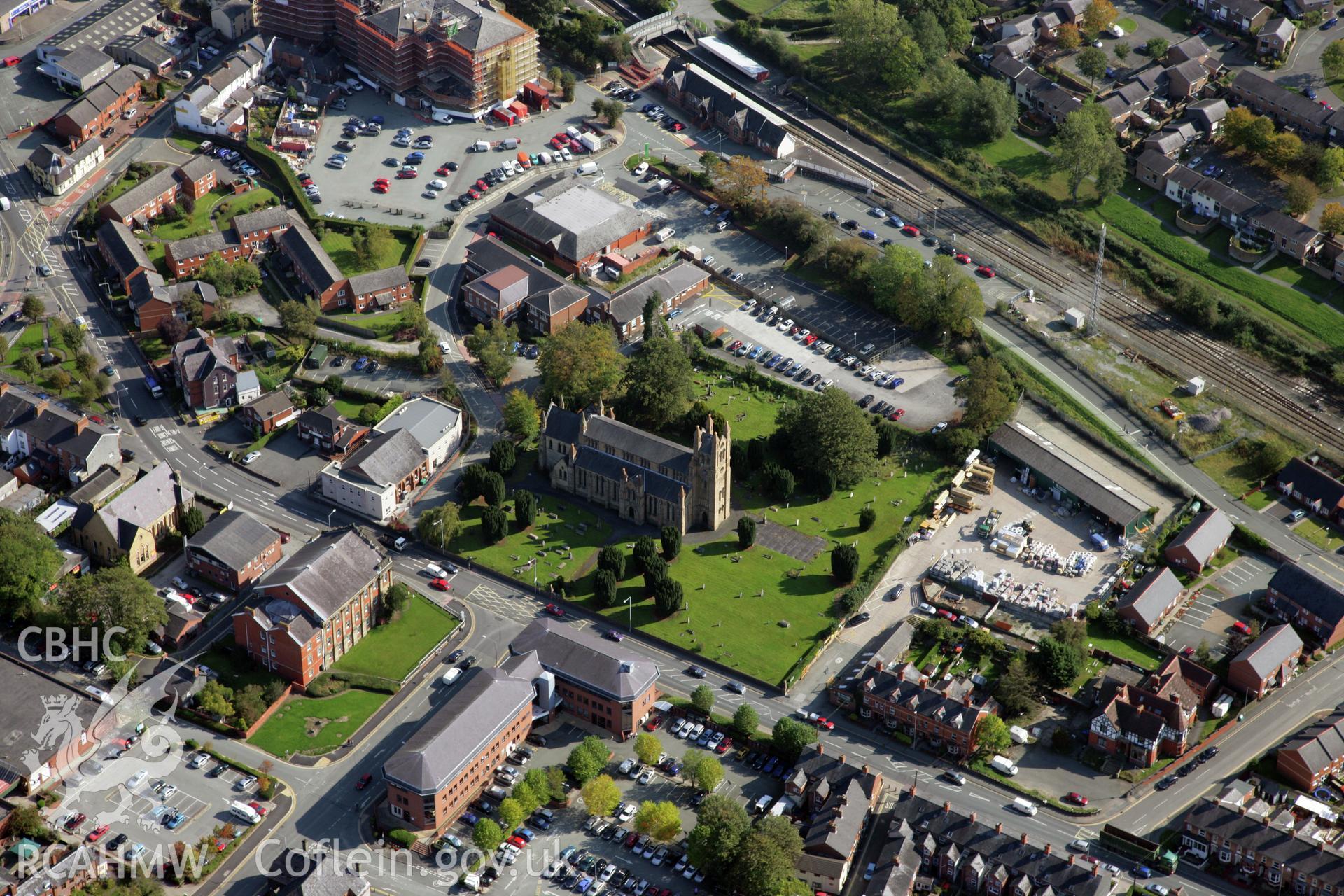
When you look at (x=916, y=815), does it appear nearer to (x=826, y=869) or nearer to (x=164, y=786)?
(x=826, y=869)

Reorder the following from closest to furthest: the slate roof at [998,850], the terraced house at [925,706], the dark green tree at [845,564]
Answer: the slate roof at [998,850], the terraced house at [925,706], the dark green tree at [845,564]

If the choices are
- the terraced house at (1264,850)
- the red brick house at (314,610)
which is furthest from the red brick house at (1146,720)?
the red brick house at (314,610)

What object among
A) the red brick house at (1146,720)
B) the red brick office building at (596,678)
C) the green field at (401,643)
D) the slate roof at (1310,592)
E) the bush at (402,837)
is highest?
the slate roof at (1310,592)

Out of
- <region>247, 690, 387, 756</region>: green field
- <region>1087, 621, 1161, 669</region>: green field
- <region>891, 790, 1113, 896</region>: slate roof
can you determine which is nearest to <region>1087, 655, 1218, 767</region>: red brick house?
<region>1087, 621, 1161, 669</region>: green field

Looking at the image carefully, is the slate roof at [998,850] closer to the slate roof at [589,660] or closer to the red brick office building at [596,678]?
the red brick office building at [596,678]

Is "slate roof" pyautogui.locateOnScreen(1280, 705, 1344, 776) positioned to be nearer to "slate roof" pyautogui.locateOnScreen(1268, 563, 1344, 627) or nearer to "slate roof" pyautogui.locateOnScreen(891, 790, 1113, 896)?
"slate roof" pyautogui.locateOnScreen(1268, 563, 1344, 627)

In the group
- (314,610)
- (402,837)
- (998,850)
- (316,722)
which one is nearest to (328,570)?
(314,610)

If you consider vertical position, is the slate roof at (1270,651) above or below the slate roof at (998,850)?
above

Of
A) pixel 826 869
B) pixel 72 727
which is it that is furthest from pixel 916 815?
pixel 72 727
